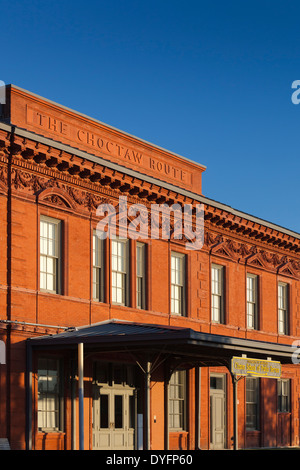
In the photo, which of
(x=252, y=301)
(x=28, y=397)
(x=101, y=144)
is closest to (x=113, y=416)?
(x=28, y=397)

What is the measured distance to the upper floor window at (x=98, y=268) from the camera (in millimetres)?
29266

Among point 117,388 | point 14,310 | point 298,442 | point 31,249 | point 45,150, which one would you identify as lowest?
point 298,442

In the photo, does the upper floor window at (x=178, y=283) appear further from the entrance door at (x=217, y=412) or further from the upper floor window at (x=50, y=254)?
the upper floor window at (x=50, y=254)

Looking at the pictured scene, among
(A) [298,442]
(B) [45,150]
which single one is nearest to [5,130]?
(B) [45,150]

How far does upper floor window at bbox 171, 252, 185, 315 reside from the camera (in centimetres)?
3316

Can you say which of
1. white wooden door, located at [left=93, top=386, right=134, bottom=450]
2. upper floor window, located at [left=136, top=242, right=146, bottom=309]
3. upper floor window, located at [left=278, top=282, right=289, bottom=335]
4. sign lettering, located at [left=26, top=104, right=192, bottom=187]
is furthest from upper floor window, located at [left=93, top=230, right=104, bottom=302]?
upper floor window, located at [left=278, top=282, right=289, bottom=335]

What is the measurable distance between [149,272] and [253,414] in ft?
30.7

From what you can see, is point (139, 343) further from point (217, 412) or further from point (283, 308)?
point (283, 308)

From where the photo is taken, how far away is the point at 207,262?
3506 cm

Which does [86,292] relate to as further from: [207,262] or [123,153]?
[207,262]

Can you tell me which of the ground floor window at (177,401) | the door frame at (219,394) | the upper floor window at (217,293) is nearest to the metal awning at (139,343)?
the ground floor window at (177,401)

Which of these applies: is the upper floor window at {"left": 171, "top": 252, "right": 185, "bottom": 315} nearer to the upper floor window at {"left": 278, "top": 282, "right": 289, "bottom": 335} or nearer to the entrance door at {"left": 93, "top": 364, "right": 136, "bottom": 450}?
the entrance door at {"left": 93, "top": 364, "right": 136, "bottom": 450}

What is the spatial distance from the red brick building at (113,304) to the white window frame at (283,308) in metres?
2.62

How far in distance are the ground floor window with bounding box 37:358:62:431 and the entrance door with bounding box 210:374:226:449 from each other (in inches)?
354
